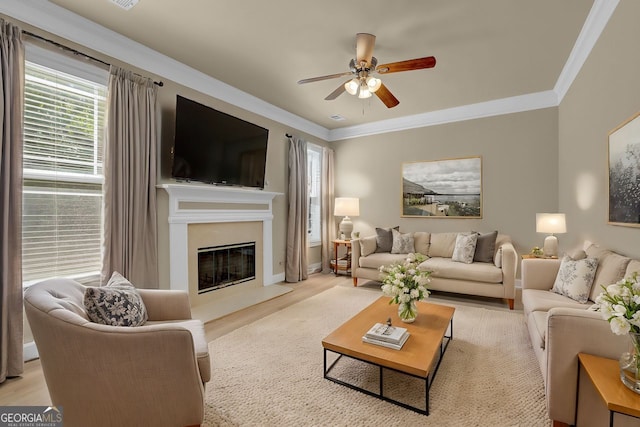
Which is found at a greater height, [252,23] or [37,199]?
[252,23]

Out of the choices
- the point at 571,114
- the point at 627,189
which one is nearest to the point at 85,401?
the point at 627,189

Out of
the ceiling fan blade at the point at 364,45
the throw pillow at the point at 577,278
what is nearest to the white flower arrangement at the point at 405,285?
the throw pillow at the point at 577,278

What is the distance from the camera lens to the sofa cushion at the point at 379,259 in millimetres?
4551

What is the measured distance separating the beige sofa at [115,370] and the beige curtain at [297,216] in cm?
361

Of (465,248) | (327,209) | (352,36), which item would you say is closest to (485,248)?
(465,248)

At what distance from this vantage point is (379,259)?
4.63 metres

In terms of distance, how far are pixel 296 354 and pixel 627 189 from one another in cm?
280

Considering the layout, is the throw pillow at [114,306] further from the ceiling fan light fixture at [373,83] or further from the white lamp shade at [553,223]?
the white lamp shade at [553,223]

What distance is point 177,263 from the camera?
3.44 meters

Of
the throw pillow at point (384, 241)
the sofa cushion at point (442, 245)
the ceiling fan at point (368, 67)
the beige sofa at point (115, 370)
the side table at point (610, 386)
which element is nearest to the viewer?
the side table at point (610, 386)

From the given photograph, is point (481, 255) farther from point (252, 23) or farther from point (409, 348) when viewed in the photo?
point (252, 23)

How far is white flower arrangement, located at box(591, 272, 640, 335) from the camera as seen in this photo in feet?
4.10

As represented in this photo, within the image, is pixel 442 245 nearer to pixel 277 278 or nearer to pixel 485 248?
pixel 485 248

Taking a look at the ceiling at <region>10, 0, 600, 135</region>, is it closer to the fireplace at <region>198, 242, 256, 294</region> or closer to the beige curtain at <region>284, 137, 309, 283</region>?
the beige curtain at <region>284, 137, 309, 283</region>
